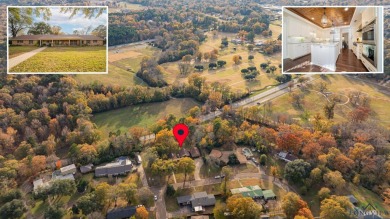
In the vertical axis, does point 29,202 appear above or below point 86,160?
below

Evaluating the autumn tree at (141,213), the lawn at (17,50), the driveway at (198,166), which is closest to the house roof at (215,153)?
the driveway at (198,166)

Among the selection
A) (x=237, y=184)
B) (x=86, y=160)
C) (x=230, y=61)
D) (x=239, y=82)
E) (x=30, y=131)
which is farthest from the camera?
(x=230, y=61)

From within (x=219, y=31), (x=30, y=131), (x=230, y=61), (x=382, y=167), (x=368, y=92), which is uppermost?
(x=219, y=31)

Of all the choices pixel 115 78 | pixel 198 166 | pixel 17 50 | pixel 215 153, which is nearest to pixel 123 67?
pixel 115 78

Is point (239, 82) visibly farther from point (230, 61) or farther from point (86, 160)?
point (86, 160)

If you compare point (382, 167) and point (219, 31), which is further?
point (219, 31)

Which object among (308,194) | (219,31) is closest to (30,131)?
(308,194)

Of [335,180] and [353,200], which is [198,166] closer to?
[335,180]
